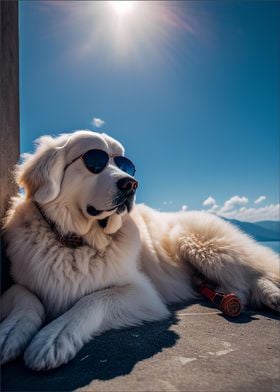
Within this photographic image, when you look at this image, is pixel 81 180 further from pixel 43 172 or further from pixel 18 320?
pixel 18 320

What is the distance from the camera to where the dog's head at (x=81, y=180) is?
233cm

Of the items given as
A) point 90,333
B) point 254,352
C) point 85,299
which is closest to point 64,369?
point 90,333

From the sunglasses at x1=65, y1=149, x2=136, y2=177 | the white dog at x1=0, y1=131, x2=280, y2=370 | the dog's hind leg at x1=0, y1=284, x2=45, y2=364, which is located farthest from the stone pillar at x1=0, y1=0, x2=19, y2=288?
the sunglasses at x1=65, y1=149, x2=136, y2=177

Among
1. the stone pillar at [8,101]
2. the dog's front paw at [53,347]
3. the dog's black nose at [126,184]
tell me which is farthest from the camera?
the stone pillar at [8,101]

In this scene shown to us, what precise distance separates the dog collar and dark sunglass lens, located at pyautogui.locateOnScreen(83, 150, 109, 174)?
0.55 m

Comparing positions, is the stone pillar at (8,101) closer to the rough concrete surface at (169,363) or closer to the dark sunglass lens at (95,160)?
the dark sunglass lens at (95,160)

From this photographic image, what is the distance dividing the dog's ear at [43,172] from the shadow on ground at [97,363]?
3.91 ft

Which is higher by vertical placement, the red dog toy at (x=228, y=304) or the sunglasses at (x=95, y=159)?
the sunglasses at (x=95, y=159)

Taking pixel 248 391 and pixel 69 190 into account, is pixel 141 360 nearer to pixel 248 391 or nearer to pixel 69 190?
pixel 248 391

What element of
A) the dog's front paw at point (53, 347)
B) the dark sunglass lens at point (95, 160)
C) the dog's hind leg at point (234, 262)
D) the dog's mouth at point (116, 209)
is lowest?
the dog's front paw at point (53, 347)

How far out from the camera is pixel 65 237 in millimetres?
2373

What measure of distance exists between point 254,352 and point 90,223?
1.51 m

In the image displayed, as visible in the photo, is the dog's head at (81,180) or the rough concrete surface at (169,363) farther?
the dog's head at (81,180)

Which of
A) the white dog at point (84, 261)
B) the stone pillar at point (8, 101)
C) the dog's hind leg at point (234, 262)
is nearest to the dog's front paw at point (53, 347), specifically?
the white dog at point (84, 261)
